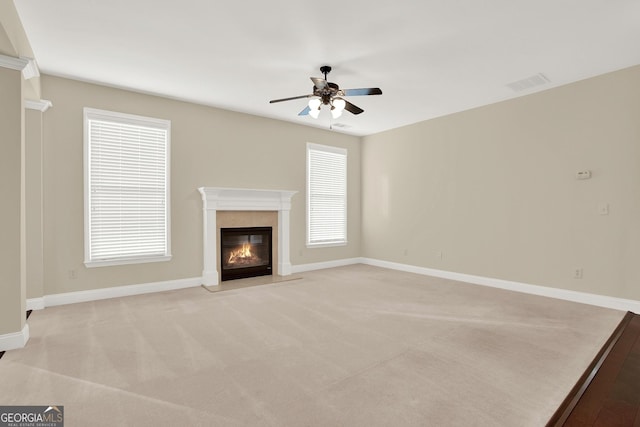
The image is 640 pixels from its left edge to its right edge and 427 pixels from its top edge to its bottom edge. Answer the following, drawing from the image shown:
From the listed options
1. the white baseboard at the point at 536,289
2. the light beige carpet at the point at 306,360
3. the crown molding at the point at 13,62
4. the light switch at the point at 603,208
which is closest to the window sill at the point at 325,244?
the white baseboard at the point at 536,289

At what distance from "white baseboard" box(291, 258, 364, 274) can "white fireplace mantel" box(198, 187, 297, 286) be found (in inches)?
13.0

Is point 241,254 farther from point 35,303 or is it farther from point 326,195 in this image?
point 35,303

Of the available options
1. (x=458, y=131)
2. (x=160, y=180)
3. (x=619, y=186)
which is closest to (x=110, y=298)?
(x=160, y=180)

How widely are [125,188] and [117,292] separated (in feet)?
5.03

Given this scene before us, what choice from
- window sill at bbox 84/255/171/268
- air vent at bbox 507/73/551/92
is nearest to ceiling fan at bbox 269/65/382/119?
air vent at bbox 507/73/551/92

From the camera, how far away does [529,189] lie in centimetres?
500

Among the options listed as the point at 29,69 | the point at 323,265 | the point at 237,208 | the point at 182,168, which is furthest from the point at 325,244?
the point at 29,69

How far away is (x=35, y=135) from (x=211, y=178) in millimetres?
2322

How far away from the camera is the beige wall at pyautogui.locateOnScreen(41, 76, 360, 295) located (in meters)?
4.31

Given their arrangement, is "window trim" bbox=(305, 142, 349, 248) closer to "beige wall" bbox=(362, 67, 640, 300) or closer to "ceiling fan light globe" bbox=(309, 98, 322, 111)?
"beige wall" bbox=(362, 67, 640, 300)

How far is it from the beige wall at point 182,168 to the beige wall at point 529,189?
5.57ft

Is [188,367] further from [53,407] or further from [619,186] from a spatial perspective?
[619,186]
